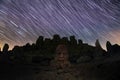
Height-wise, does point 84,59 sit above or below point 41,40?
below

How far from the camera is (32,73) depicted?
5241 centimetres

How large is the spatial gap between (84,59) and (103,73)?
29757 mm

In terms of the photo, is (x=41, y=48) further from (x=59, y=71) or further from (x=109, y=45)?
(x=59, y=71)

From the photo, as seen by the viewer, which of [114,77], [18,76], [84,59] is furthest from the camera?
[84,59]

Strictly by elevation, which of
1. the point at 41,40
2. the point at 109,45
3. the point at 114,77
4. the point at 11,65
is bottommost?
the point at 114,77

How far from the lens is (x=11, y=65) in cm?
5641

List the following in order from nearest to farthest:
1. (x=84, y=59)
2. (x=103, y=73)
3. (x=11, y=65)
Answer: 1. (x=103, y=73)
2. (x=11, y=65)
3. (x=84, y=59)

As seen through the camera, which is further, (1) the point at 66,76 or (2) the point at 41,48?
(2) the point at 41,48

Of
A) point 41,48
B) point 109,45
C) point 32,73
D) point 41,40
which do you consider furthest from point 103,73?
point 41,40

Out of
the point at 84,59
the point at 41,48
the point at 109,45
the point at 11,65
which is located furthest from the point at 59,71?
the point at 41,48

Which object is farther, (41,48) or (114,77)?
(41,48)

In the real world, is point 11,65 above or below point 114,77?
above

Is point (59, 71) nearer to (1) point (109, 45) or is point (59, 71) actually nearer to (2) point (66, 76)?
(2) point (66, 76)

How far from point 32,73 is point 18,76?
391 centimetres
